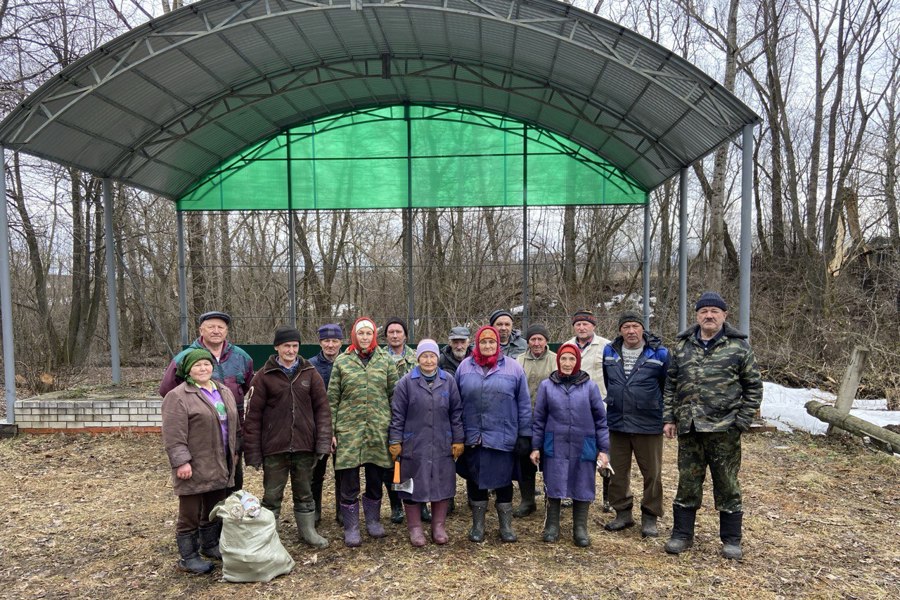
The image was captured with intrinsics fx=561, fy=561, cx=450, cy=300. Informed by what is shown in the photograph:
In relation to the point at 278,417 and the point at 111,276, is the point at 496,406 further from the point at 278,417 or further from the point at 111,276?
the point at 111,276

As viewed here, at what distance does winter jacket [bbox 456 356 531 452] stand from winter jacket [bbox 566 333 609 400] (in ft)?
2.45

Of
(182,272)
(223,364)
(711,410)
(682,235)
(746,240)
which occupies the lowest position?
(711,410)

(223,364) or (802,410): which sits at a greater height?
(223,364)

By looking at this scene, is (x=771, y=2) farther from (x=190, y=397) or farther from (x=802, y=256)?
(x=190, y=397)

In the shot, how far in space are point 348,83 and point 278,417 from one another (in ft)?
25.8

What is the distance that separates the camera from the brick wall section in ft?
24.2

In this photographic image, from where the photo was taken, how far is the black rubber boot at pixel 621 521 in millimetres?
4324

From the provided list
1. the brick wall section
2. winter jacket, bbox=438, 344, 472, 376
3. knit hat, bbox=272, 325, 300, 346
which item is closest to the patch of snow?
winter jacket, bbox=438, 344, 472, 376

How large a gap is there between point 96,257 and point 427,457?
1440cm

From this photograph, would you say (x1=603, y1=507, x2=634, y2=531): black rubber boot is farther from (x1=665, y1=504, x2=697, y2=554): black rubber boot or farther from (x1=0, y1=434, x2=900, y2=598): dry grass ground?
(x1=665, y1=504, x2=697, y2=554): black rubber boot

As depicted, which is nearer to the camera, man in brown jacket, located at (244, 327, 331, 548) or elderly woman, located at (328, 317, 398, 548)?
man in brown jacket, located at (244, 327, 331, 548)

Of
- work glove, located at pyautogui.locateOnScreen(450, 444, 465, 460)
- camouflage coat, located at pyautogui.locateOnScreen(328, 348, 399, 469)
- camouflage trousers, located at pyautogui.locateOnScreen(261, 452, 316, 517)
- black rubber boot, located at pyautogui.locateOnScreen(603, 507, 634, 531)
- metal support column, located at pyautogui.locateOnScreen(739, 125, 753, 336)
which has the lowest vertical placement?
black rubber boot, located at pyautogui.locateOnScreen(603, 507, 634, 531)

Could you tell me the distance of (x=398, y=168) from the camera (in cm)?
1112

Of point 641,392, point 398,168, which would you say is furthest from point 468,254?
point 641,392
